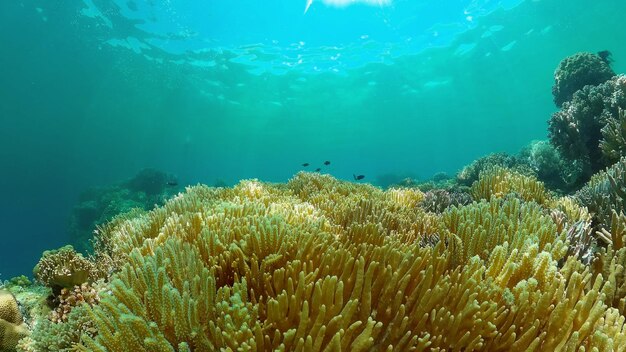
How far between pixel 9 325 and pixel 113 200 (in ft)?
73.2

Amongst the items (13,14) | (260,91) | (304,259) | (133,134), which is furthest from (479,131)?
(304,259)

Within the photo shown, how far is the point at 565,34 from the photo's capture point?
36062 mm

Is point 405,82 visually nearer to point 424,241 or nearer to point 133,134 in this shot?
point 424,241

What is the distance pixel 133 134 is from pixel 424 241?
301 feet

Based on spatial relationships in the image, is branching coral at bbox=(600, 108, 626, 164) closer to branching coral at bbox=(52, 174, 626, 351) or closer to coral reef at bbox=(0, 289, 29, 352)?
branching coral at bbox=(52, 174, 626, 351)

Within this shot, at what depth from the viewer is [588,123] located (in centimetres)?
812

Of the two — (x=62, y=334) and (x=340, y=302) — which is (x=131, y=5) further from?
(x=340, y=302)

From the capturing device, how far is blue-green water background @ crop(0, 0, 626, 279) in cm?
2970

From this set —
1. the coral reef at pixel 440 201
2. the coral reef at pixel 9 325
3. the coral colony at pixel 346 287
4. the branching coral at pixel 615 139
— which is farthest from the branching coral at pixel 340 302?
the branching coral at pixel 615 139

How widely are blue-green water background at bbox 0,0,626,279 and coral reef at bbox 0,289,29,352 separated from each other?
4.72 m

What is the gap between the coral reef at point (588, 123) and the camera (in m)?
7.44

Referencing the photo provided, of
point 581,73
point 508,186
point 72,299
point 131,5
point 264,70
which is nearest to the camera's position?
point 72,299

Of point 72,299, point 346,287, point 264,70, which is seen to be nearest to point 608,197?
point 346,287

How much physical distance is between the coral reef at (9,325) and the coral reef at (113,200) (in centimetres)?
1834
